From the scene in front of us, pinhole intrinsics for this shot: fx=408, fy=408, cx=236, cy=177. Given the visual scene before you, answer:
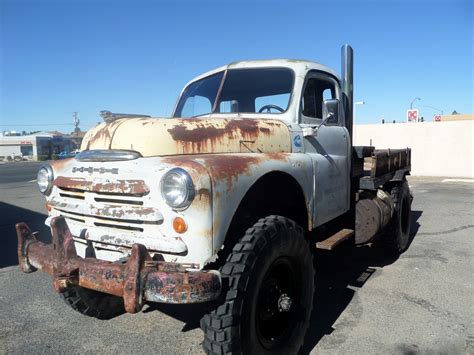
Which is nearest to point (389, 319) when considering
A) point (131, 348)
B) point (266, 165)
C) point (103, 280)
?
point (266, 165)

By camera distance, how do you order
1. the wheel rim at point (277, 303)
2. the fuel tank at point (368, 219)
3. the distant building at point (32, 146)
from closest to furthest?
the wheel rim at point (277, 303), the fuel tank at point (368, 219), the distant building at point (32, 146)

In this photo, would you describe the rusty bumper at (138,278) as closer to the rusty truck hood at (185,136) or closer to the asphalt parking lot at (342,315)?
the rusty truck hood at (185,136)

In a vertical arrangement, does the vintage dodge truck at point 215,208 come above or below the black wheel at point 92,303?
above

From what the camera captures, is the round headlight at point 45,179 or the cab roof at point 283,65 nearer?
the round headlight at point 45,179

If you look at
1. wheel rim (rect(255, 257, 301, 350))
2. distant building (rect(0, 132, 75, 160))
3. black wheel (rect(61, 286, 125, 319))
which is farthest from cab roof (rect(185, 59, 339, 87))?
distant building (rect(0, 132, 75, 160))

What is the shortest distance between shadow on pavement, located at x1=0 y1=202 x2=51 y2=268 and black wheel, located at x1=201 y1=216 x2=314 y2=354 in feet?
13.6

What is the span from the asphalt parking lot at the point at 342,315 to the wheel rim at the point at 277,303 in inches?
17.0

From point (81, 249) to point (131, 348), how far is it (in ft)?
2.91

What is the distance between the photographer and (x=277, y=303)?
115 inches

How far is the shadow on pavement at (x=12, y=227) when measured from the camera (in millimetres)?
5852

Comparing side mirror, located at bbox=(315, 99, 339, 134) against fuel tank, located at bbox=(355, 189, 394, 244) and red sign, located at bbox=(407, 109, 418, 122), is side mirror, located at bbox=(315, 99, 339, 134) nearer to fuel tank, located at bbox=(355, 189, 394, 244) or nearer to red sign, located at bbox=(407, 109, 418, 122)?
fuel tank, located at bbox=(355, 189, 394, 244)

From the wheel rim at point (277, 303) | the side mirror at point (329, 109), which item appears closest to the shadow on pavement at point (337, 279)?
the wheel rim at point (277, 303)

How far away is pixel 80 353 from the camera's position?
10.2ft

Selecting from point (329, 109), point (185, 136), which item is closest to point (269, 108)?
point (329, 109)
